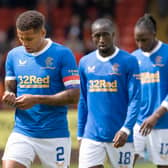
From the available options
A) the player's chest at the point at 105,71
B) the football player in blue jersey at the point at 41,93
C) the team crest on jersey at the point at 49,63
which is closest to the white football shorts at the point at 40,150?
the football player in blue jersey at the point at 41,93

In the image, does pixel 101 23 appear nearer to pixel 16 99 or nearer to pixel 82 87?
pixel 82 87

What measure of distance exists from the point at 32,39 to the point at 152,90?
2.24 meters

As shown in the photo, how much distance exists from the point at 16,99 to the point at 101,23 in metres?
1.68

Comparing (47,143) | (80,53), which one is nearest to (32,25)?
(47,143)

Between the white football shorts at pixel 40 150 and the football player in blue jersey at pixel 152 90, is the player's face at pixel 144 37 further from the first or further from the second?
the white football shorts at pixel 40 150

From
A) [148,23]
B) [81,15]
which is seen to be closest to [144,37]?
[148,23]

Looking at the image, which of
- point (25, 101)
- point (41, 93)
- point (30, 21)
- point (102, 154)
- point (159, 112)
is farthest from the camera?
point (159, 112)

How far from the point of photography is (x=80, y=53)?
21.9 meters

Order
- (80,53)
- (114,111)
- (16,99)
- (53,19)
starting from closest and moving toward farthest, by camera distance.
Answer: (16,99), (114,111), (80,53), (53,19)

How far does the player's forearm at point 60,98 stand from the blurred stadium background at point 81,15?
13.6m

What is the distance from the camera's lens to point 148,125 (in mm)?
9984

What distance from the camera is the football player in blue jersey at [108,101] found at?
959 centimetres

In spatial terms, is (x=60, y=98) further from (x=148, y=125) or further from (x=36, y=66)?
(x=148, y=125)

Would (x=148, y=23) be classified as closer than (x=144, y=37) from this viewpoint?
No
